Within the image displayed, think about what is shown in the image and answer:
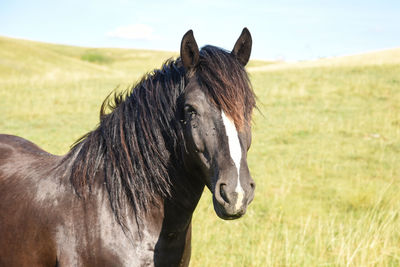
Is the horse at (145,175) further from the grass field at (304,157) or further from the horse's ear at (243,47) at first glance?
the grass field at (304,157)

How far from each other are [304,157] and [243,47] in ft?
24.8

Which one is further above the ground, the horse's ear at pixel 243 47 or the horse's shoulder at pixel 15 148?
the horse's ear at pixel 243 47

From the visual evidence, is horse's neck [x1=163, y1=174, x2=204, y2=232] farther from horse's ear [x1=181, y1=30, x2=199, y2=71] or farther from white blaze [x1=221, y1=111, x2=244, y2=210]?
horse's ear [x1=181, y1=30, x2=199, y2=71]

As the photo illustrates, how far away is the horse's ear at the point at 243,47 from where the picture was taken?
2.40m

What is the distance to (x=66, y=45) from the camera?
8150cm

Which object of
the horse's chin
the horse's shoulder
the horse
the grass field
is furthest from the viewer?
the grass field

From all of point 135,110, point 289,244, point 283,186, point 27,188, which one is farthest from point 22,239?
point 283,186

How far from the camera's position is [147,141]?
7.77 feet

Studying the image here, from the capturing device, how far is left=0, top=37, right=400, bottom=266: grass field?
430 centimetres

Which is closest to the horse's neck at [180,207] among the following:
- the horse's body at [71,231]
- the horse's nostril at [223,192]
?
the horse's body at [71,231]

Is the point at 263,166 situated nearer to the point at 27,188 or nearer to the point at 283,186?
the point at 283,186

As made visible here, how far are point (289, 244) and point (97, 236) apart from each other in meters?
2.74

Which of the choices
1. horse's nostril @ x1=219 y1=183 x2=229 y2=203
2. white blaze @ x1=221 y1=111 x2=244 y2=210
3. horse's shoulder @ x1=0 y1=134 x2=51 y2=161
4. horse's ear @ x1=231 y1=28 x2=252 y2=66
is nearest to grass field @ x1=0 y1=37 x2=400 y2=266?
horse's ear @ x1=231 y1=28 x2=252 y2=66

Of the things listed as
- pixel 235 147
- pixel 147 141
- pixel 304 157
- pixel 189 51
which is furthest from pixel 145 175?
pixel 304 157
